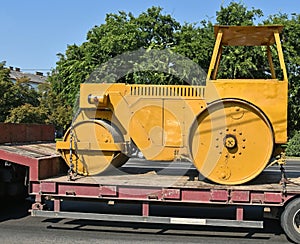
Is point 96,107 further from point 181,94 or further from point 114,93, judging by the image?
point 181,94

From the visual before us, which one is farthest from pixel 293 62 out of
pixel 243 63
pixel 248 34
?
pixel 248 34

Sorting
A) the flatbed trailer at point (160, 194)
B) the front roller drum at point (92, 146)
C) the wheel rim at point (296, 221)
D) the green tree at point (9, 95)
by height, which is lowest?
the wheel rim at point (296, 221)

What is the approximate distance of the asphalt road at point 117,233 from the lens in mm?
7457

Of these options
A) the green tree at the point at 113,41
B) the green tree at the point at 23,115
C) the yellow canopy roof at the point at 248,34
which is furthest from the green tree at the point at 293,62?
the green tree at the point at 23,115

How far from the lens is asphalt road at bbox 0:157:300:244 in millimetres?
7457

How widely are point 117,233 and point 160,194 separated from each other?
4.02ft

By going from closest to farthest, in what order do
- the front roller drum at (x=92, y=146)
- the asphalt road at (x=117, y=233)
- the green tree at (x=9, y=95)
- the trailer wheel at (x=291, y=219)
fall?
1. the trailer wheel at (x=291, y=219)
2. the asphalt road at (x=117, y=233)
3. the front roller drum at (x=92, y=146)
4. the green tree at (x=9, y=95)

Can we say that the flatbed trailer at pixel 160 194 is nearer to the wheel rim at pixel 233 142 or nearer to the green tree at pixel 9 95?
the wheel rim at pixel 233 142

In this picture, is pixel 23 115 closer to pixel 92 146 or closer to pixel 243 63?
pixel 243 63

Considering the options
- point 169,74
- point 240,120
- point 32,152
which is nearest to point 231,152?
point 240,120

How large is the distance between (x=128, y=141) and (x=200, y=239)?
7.52 ft

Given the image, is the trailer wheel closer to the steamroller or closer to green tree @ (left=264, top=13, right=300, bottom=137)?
the steamroller

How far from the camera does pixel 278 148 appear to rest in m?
7.84

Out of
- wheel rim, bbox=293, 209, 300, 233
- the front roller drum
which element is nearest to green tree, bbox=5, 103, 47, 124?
the front roller drum
